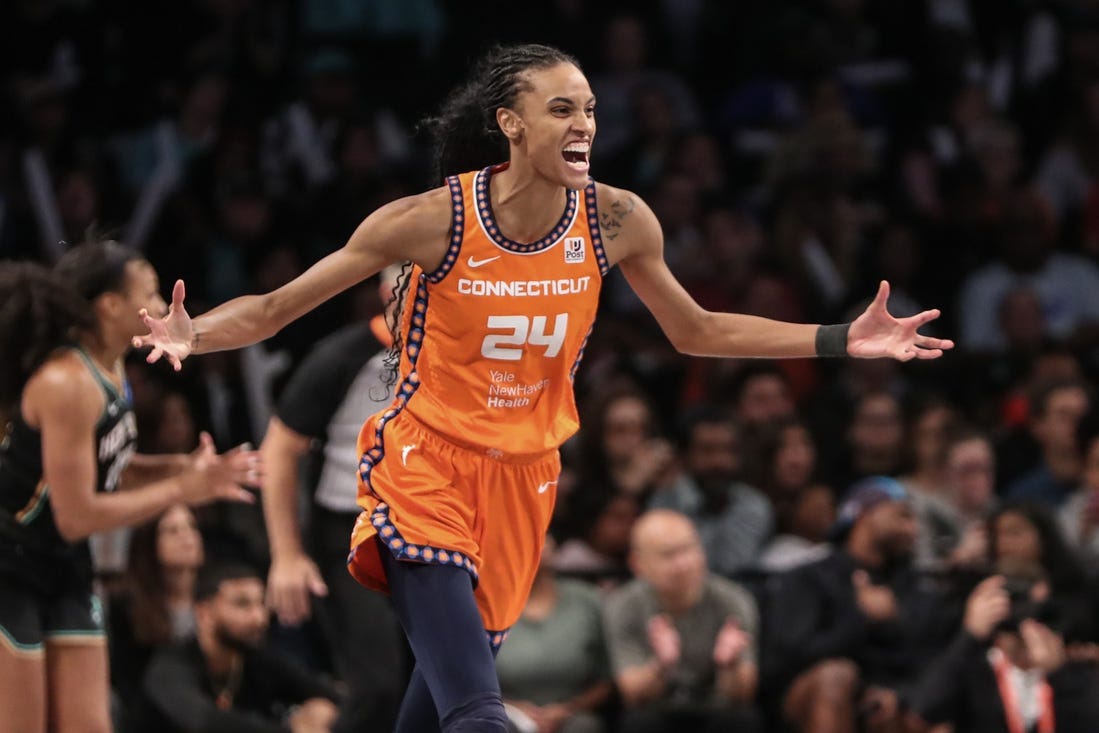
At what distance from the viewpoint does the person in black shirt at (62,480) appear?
5324 mm

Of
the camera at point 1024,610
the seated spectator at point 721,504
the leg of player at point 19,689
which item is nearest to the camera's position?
the leg of player at point 19,689

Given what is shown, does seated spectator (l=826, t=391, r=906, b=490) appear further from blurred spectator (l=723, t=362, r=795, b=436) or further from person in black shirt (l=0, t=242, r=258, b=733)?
person in black shirt (l=0, t=242, r=258, b=733)

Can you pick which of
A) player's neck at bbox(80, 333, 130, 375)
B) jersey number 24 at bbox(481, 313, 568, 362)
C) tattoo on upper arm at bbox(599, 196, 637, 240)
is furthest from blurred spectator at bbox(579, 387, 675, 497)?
jersey number 24 at bbox(481, 313, 568, 362)

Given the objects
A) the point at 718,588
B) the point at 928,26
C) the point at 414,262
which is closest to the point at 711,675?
the point at 718,588

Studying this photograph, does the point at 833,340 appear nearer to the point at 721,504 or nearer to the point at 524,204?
the point at 524,204

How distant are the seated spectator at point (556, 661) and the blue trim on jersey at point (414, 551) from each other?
262 centimetres

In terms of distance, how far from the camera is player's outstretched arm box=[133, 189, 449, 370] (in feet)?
14.1

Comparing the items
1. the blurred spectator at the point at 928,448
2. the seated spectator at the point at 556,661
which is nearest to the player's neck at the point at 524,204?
the seated spectator at the point at 556,661

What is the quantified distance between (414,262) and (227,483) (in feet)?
3.85

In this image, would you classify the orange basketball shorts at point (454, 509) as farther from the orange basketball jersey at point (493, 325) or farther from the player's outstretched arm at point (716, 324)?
the player's outstretched arm at point (716, 324)

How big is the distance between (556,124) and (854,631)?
3.39 m

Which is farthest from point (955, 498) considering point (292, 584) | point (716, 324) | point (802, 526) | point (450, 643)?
point (450, 643)

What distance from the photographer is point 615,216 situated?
15.3ft

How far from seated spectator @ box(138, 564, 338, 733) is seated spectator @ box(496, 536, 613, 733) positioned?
28.0 inches
